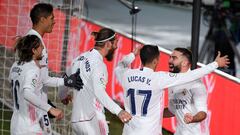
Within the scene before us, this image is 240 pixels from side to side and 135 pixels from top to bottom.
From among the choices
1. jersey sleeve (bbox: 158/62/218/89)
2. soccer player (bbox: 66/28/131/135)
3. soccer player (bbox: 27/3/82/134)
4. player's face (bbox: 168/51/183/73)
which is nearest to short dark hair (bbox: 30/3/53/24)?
soccer player (bbox: 27/3/82/134)

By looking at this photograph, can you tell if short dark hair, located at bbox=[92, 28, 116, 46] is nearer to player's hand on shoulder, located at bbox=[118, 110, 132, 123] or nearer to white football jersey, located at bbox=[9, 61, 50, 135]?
white football jersey, located at bbox=[9, 61, 50, 135]

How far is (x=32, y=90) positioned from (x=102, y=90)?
0.77m

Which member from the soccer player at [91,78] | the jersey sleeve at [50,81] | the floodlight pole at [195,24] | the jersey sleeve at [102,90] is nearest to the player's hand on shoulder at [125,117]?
the jersey sleeve at [102,90]

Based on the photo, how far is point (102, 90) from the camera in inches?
291

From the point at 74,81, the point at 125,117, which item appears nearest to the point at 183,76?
the point at 125,117

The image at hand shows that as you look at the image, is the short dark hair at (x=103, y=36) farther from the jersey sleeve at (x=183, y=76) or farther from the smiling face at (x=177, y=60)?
the jersey sleeve at (x=183, y=76)

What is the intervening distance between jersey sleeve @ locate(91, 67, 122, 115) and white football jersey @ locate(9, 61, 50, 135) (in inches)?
24.4

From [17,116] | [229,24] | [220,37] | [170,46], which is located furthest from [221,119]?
[229,24]

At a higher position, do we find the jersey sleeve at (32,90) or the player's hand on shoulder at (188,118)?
the jersey sleeve at (32,90)

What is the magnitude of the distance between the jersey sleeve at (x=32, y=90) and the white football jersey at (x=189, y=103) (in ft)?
4.70

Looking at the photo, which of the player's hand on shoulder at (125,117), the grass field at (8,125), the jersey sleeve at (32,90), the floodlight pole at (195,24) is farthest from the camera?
the grass field at (8,125)

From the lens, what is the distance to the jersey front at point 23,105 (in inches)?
281

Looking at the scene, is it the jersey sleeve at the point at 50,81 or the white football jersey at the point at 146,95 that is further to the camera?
the jersey sleeve at the point at 50,81

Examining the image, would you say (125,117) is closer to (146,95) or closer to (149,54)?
(146,95)
